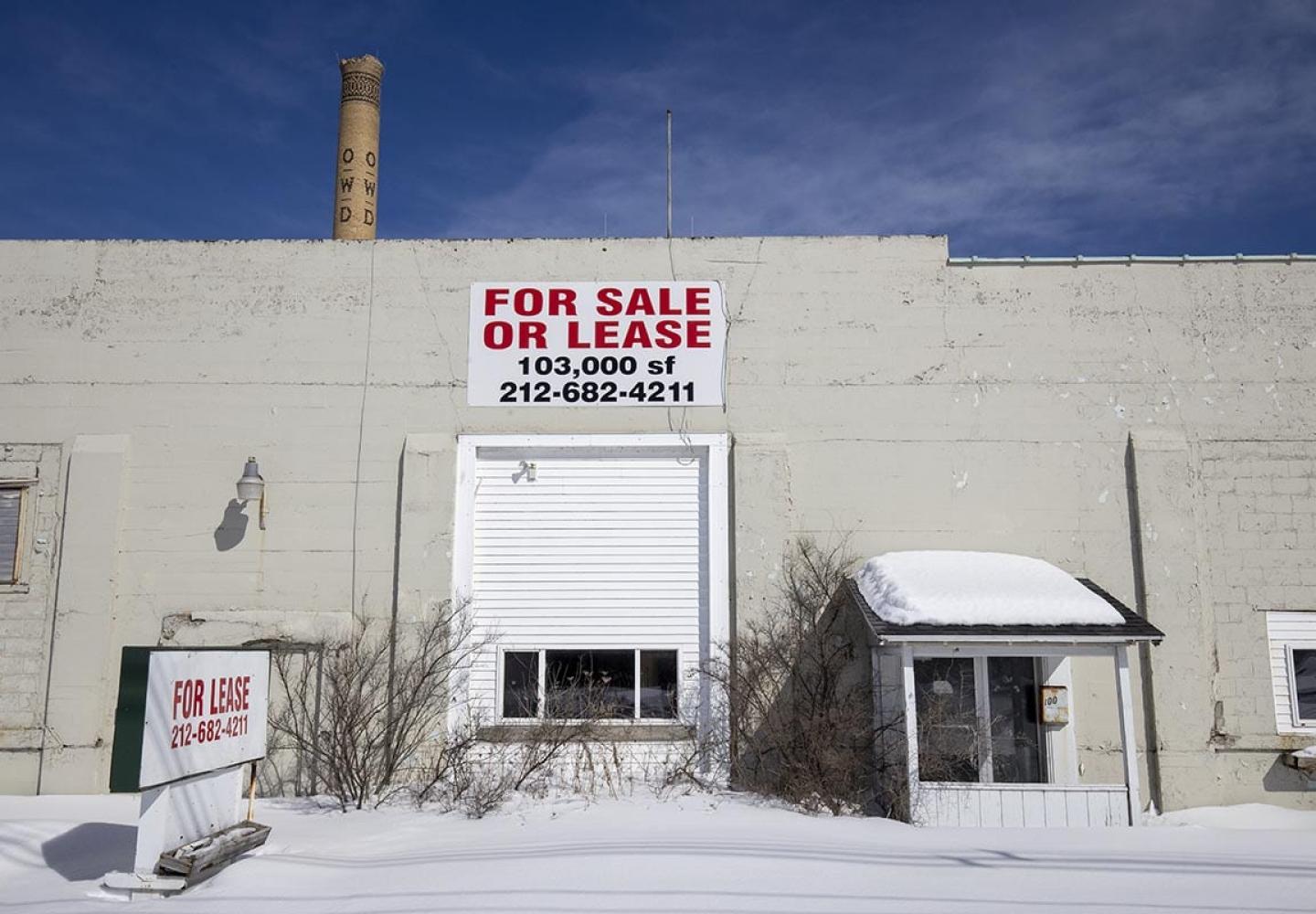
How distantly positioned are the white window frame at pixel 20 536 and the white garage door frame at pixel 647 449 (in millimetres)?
5515

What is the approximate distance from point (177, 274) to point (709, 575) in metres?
8.10

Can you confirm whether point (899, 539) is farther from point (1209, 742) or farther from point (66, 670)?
point (66, 670)

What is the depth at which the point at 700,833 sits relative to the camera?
9.99 m

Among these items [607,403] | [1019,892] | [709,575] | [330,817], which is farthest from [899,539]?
[330,817]

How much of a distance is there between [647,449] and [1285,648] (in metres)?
8.18

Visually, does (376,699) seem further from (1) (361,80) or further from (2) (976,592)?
(1) (361,80)

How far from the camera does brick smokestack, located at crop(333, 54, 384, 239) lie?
20.4 metres

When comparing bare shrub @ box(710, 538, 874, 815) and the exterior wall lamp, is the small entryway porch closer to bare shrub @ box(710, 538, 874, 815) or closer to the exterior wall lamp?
bare shrub @ box(710, 538, 874, 815)

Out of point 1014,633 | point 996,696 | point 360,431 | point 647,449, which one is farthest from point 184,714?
point 996,696

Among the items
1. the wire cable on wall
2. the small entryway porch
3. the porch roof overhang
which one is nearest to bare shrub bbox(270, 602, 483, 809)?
the wire cable on wall

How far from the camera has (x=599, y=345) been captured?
14.2 meters

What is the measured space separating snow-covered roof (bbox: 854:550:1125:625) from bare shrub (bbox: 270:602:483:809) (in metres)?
5.04

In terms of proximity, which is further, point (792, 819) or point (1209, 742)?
point (1209, 742)

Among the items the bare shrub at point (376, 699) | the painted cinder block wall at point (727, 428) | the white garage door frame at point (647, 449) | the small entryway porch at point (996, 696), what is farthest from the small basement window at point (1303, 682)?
the bare shrub at point (376, 699)
